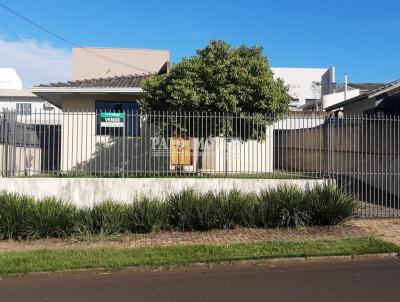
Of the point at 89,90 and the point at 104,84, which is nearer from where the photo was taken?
the point at 89,90

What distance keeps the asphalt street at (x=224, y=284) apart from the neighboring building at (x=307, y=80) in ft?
153

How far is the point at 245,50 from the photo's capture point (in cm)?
1410

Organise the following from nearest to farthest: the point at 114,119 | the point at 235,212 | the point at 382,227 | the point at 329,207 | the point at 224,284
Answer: the point at 224,284 → the point at 235,212 → the point at 329,207 → the point at 382,227 → the point at 114,119

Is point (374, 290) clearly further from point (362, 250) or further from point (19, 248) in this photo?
point (19, 248)

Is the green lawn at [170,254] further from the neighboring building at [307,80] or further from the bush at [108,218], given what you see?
the neighboring building at [307,80]

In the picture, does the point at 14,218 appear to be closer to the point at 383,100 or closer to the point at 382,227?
the point at 382,227

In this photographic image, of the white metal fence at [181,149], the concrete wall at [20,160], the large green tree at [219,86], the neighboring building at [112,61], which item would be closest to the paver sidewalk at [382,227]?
the white metal fence at [181,149]

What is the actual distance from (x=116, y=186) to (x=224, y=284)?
18.1 feet

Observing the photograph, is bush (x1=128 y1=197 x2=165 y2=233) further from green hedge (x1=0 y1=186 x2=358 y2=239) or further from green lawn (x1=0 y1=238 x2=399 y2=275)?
green lawn (x1=0 y1=238 x2=399 y2=275)

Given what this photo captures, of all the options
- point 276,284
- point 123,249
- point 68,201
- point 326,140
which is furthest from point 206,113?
point 276,284

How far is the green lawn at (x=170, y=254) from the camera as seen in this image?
734cm

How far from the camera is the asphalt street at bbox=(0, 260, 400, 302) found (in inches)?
232

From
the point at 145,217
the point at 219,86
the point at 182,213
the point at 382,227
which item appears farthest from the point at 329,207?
the point at 219,86

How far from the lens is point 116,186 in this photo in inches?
447
